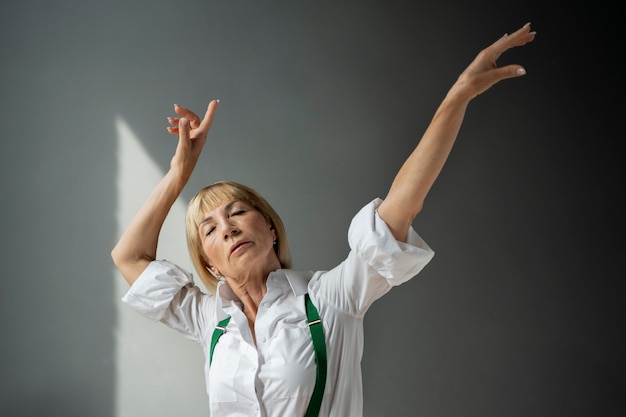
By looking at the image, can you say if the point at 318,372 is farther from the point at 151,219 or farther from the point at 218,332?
the point at 151,219

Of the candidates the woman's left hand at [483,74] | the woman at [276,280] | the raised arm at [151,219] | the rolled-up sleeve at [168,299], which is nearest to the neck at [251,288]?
the woman at [276,280]

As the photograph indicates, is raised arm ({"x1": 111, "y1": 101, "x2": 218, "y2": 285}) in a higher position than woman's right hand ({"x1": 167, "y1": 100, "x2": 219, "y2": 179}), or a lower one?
lower

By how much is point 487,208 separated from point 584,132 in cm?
52

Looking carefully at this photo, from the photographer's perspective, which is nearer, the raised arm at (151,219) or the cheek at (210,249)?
the cheek at (210,249)

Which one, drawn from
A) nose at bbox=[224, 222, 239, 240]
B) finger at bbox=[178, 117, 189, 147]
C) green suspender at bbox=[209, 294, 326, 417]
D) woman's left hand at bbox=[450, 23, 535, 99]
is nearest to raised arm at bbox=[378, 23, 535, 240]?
woman's left hand at bbox=[450, 23, 535, 99]

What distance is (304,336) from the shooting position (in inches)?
53.7

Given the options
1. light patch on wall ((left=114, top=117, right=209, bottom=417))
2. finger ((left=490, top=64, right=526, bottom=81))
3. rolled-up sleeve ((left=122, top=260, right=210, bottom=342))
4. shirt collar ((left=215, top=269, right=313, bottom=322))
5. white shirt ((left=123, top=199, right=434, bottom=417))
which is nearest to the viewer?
finger ((left=490, top=64, right=526, bottom=81))

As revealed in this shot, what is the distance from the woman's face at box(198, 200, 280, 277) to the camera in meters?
1.45

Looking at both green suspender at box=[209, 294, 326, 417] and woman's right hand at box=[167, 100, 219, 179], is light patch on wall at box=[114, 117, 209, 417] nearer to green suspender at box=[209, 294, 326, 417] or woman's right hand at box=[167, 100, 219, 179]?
woman's right hand at box=[167, 100, 219, 179]

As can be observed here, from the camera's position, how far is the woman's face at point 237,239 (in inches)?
57.2

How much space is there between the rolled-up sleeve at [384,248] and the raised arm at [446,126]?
4 cm

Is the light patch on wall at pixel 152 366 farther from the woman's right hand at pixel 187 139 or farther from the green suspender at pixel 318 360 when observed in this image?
the green suspender at pixel 318 360

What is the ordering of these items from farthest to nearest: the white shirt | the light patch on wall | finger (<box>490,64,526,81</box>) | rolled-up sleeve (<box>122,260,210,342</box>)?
the light patch on wall → rolled-up sleeve (<box>122,260,210,342</box>) → the white shirt → finger (<box>490,64,526,81</box>)

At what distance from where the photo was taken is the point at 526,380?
2760 mm
